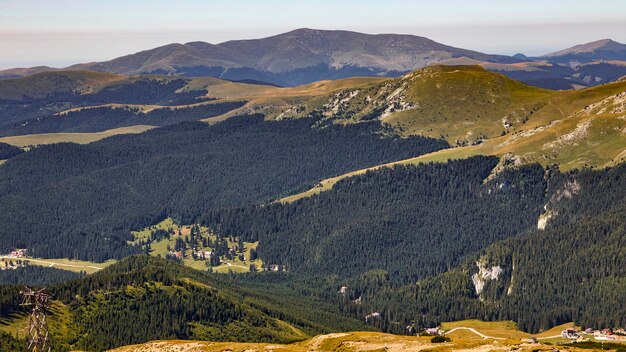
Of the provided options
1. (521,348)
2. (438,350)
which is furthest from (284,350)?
(521,348)

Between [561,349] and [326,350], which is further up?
[561,349]

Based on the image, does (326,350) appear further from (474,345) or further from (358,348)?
(474,345)

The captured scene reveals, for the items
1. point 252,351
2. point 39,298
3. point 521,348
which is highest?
point 39,298

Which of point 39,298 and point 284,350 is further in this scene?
point 284,350

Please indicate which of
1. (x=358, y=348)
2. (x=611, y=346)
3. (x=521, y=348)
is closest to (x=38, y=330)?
(x=358, y=348)

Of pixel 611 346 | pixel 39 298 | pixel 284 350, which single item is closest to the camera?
pixel 39 298

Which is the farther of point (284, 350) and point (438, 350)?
point (284, 350)

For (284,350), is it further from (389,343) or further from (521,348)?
(521,348)

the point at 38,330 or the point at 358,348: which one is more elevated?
the point at 38,330

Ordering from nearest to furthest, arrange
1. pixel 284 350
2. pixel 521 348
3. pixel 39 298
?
1. pixel 39 298
2. pixel 521 348
3. pixel 284 350
